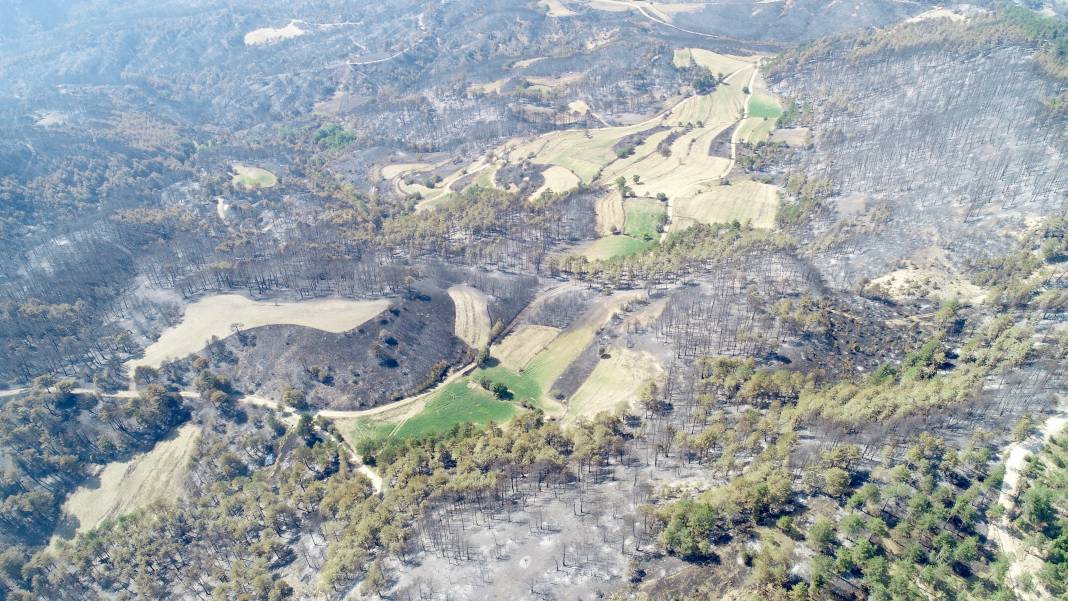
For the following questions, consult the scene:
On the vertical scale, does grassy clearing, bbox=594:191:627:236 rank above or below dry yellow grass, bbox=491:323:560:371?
above

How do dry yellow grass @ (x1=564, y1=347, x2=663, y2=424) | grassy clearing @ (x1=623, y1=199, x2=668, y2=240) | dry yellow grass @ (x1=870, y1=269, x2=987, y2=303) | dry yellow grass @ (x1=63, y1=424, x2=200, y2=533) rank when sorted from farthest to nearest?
1. grassy clearing @ (x1=623, y1=199, x2=668, y2=240)
2. dry yellow grass @ (x1=870, y1=269, x2=987, y2=303)
3. dry yellow grass @ (x1=564, y1=347, x2=663, y2=424)
4. dry yellow grass @ (x1=63, y1=424, x2=200, y2=533)

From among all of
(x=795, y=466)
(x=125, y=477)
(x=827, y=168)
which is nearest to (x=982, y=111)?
(x=827, y=168)

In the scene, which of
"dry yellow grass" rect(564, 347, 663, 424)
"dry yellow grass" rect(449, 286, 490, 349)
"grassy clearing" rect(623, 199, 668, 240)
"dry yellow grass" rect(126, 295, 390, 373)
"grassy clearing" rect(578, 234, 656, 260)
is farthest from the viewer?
"grassy clearing" rect(623, 199, 668, 240)

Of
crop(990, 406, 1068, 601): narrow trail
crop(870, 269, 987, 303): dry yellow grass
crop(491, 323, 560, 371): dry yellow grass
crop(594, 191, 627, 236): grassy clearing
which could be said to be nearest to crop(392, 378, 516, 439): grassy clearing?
crop(491, 323, 560, 371): dry yellow grass

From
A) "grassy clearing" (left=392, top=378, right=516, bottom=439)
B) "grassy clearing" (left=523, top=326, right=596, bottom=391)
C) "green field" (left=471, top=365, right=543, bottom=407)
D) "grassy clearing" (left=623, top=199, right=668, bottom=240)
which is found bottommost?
"grassy clearing" (left=392, top=378, right=516, bottom=439)

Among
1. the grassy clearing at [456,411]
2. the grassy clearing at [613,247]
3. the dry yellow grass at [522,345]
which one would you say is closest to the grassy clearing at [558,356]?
the dry yellow grass at [522,345]

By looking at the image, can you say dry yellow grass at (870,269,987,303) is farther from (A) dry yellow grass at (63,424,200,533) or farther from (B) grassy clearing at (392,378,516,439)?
(A) dry yellow grass at (63,424,200,533)

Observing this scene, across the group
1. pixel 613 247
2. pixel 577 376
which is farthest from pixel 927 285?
pixel 577 376

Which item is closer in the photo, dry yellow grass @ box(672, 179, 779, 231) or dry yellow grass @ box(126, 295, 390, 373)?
dry yellow grass @ box(126, 295, 390, 373)

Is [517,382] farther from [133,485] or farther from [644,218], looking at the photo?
[644,218]
